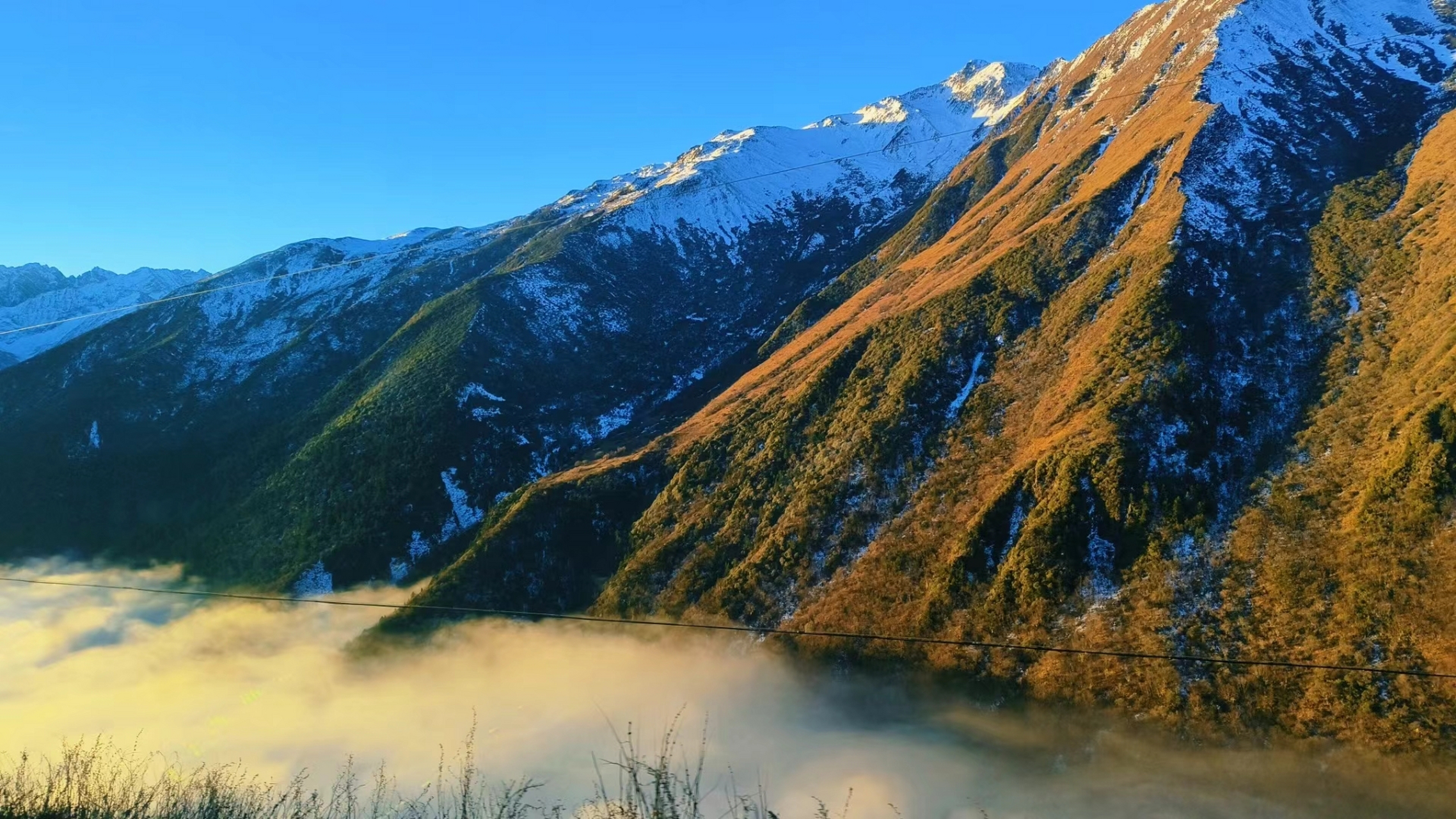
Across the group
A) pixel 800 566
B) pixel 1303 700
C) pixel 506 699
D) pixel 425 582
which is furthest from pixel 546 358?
pixel 1303 700

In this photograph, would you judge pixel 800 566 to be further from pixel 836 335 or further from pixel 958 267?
pixel 958 267

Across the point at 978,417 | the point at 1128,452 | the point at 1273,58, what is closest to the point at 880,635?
the point at 1128,452

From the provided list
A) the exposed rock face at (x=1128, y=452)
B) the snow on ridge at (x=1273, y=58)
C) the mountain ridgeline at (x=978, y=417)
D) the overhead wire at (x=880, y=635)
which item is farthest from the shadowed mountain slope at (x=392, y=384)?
the snow on ridge at (x=1273, y=58)

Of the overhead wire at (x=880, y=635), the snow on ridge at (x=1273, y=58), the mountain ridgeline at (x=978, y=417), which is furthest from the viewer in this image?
the snow on ridge at (x=1273, y=58)

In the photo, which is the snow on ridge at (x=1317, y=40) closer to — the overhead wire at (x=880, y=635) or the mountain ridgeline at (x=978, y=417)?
the mountain ridgeline at (x=978, y=417)

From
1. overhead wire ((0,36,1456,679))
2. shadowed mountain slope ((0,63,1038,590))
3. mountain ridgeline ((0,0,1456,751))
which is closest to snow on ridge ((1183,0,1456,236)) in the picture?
mountain ridgeline ((0,0,1456,751))

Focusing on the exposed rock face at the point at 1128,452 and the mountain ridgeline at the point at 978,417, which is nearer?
the exposed rock face at the point at 1128,452

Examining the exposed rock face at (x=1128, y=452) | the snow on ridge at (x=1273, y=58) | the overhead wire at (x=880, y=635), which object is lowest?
the overhead wire at (x=880, y=635)

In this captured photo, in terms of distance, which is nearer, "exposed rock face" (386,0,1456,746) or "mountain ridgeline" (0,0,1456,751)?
"exposed rock face" (386,0,1456,746)

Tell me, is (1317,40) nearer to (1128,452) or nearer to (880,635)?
(1128,452)

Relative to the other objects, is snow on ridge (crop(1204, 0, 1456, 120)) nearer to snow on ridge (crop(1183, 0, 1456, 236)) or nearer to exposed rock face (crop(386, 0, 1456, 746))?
snow on ridge (crop(1183, 0, 1456, 236))
